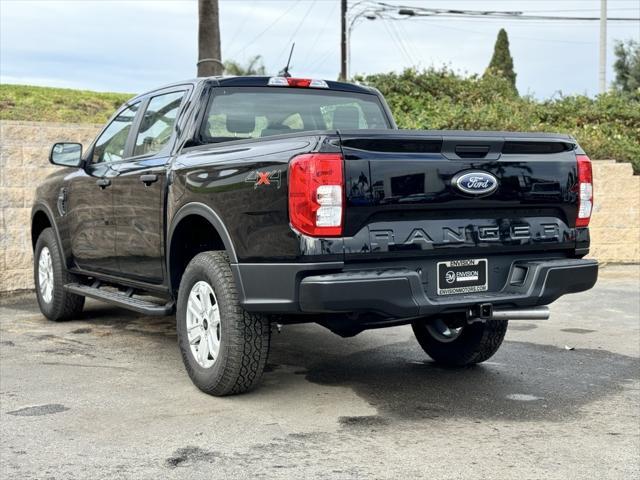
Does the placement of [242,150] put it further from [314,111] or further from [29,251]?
[29,251]

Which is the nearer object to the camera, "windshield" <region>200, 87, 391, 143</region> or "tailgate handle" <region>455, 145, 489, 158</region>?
"tailgate handle" <region>455, 145, 489, 158</region>

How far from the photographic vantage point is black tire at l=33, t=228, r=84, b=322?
760 cm

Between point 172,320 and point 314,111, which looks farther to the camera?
point 172,320

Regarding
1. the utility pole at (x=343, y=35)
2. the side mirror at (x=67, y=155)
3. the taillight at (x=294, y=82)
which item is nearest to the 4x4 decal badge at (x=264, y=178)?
the taillight at (x=294, y=82)

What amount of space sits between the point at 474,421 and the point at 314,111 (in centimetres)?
259

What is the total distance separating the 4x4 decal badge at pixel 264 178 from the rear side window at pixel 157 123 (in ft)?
5.01

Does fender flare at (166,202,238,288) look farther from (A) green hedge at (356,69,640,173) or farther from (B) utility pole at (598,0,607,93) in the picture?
(B) utility pole at (598,0,607,93)

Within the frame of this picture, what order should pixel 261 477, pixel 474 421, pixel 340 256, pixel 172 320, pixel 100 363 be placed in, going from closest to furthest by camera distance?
1. pixel 261 477
2. pixel 340 256
3. pixel 474 421
4. pixel 100 363
5. pixel 172 320

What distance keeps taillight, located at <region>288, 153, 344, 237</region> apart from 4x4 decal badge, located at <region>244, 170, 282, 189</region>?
0.14m

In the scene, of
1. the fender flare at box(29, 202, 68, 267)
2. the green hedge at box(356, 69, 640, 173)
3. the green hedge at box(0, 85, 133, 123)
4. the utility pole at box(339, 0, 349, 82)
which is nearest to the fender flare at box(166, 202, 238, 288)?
the fender flare at box(29, 202, 68, 267)

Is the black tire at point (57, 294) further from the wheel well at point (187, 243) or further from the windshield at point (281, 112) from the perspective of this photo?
the windshield at point (281, 112)

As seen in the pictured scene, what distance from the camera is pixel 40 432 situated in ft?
14.7

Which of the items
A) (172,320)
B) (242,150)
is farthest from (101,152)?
(242,150)

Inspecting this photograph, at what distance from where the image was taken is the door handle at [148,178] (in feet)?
19.1
